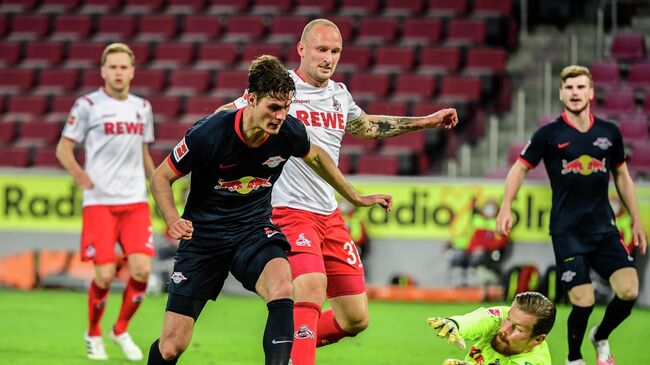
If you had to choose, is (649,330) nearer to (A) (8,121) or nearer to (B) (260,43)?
(B) (260,43)

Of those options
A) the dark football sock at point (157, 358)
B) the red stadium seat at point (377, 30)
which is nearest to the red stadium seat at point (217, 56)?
the red stadium seat at point (377, 30)

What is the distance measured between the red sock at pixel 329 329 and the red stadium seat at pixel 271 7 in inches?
510

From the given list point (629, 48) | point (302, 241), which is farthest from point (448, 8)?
point (302, 241)

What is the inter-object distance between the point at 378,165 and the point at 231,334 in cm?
580

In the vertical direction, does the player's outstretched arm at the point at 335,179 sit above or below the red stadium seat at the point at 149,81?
below

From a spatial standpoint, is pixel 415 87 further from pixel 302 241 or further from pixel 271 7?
pixel 302 241

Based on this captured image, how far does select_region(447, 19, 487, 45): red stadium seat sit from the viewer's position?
1848cm

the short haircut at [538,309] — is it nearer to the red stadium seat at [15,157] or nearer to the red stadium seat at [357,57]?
the red stadium seat at [357,57]

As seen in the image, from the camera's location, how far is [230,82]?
18828mm

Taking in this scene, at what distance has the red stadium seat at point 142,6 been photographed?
2077 cm

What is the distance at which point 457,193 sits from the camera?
1390 cm

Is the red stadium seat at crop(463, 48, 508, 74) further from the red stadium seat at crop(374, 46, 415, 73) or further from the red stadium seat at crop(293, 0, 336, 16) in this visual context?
the red stadium seat at crop(293, 0, 336, 16)

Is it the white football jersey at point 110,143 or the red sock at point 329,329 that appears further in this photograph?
the white football jersey at point 110,143

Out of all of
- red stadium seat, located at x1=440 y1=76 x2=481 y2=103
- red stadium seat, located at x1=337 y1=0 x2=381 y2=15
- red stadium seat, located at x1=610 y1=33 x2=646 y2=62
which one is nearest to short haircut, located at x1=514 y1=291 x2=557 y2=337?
red stadium seat, located at x1=440 y1=76 x2=481 y2=103
